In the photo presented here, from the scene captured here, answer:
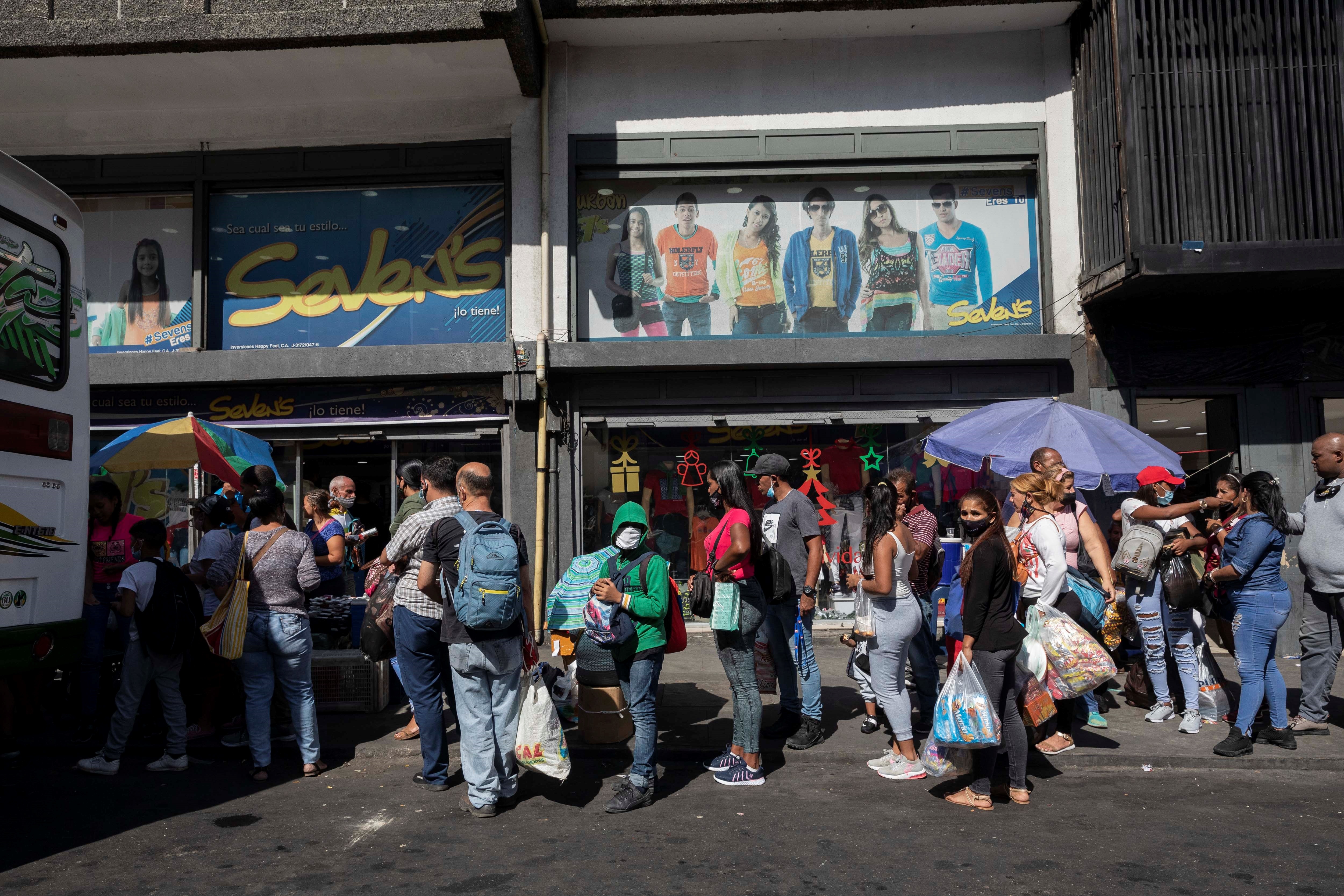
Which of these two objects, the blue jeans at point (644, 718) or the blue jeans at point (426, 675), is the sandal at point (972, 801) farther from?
the blue jeans at point (426, 675)

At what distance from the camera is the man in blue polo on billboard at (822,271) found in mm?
10711

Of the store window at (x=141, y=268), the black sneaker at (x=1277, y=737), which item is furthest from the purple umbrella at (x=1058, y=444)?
the store window at (x=141, y=268)

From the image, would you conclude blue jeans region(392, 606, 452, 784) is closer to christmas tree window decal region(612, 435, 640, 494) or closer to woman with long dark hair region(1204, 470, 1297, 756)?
woman with long dark hair region(1204, 470, 1297, 756)

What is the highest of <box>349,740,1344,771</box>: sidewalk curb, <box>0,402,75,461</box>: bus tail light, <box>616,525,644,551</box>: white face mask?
<box>0,402,75,461</box>: bus tail light

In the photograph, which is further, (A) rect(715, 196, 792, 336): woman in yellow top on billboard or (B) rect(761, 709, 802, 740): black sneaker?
(A) rect(715, 196, 792, 336): woman in yellow top on billboard

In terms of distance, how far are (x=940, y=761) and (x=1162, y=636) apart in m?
2.62

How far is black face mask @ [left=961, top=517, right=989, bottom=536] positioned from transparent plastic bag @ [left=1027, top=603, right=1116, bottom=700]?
0.72m

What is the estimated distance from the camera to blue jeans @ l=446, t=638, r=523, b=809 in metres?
4.94

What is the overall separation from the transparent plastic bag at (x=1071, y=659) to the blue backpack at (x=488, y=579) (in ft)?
9.87

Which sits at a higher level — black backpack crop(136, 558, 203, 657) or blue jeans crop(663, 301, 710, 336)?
blue jeans crop(663, 301, 710, 336)

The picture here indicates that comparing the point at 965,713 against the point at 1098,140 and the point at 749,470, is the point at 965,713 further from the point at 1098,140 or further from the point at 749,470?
the point at 1098,140

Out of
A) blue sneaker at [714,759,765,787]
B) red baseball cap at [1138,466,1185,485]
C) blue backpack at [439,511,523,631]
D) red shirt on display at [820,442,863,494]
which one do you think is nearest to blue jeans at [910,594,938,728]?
blue sneaker at [714,759,765,787]

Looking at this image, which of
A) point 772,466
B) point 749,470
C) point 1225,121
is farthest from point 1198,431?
point 772,466

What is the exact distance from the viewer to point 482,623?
4793mm
